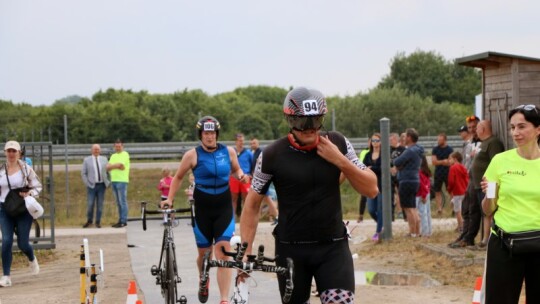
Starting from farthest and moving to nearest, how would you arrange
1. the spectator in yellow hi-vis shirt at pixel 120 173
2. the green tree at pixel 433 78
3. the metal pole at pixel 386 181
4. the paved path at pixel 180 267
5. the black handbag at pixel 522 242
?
the green tree at pixel 433 78 → the spectator in yellow hi-vis shirt at pixel 120 173 → the metal pole at pixel 386 181 → the paved path at pixel 180 267 → the black handbag at pixel 522 242

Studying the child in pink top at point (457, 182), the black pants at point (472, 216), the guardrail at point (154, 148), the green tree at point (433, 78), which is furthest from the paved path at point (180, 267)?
the green tree at point (433, 78)

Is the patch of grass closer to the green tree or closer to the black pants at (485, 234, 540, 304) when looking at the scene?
the black pants at (485, 234, 540, 304)

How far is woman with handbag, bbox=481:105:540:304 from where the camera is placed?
698cm

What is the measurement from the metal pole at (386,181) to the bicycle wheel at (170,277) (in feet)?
24.4

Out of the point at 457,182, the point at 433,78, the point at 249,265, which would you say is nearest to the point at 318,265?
the point at 249,265

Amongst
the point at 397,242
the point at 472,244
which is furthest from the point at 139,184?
the point at 472,244

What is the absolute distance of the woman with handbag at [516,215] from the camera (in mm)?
6977

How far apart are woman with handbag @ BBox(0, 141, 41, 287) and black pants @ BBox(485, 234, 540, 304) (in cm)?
849

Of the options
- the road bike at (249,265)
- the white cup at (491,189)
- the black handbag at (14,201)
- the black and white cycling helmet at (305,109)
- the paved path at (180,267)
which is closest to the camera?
the road bike at (249,265)

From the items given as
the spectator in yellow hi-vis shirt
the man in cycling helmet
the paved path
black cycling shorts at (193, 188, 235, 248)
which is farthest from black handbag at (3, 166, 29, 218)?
the spectator in yellow hi-vis shirt

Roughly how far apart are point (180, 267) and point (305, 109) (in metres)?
8.89

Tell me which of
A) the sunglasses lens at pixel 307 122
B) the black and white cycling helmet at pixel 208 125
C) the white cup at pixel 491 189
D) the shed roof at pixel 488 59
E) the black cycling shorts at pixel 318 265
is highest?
the shed roof at pixel 488 59

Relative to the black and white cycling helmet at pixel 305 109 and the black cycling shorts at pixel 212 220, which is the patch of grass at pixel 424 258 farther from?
the black and white cycling helmet at pixel 305 109

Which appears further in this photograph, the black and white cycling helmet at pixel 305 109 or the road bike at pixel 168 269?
the road bike at pixel 168 269
